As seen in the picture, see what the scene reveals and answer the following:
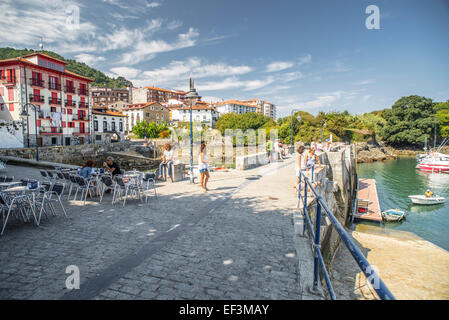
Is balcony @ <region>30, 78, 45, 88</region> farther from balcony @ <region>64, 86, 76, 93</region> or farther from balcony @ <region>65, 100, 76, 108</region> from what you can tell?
balcony @ <region>65, 100, 76, 108</region>

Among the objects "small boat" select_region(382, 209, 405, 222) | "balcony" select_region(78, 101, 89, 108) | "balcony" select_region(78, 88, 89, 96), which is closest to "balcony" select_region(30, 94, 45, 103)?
"balcony" select_region(78, 101, 89, 108)

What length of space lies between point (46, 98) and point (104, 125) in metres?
14.8

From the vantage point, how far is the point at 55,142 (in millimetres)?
38156

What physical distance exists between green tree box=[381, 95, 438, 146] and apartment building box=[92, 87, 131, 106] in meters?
102

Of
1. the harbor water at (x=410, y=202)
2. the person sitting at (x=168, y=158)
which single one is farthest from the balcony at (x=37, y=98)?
the harbor water at (x=410, y=202)

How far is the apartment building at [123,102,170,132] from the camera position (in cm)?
7725

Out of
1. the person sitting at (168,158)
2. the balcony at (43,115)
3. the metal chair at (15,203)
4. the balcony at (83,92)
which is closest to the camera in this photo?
the metal chair at (15,203)

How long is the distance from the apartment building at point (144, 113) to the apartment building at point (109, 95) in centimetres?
2799

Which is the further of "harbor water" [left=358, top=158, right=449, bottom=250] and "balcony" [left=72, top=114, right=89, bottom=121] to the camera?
"balcony" [left=72, top=114, right=89, bottom=121]

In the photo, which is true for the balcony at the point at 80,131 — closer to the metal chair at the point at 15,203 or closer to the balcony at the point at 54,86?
the balcony at the point at 54,86

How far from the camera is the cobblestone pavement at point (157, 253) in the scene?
324cm

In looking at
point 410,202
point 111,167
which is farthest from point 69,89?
point 410,202
